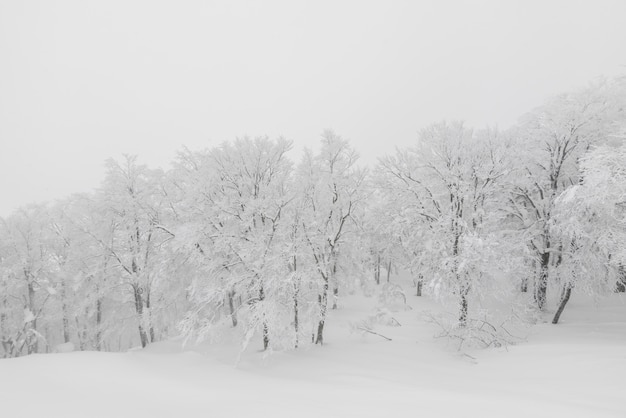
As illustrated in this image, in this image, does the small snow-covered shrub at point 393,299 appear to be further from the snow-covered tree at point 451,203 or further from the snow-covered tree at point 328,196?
the snow-covered tree at point 328,196

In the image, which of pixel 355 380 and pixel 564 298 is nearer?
pixel 355 380

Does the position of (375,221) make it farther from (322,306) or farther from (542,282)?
(542,282)

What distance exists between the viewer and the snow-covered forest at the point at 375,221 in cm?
1440

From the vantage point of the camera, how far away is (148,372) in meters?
11.1

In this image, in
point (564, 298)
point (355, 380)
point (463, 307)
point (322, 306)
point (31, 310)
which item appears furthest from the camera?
point (31, 310)

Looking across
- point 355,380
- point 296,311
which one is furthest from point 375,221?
point 355,380

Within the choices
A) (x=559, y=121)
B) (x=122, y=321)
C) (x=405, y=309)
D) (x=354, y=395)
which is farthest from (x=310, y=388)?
(x=122, y=321)

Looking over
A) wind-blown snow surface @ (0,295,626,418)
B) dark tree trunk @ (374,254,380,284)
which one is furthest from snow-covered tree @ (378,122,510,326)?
dark tree trunk @ (374,254,380,284)

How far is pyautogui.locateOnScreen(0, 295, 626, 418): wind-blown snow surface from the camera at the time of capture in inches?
275

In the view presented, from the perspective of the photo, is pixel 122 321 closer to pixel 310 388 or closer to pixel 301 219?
pixel 301 219

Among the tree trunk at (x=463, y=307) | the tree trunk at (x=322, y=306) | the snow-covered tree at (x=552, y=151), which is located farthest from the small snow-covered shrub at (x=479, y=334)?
the tree trunk at (x=322, y=306)

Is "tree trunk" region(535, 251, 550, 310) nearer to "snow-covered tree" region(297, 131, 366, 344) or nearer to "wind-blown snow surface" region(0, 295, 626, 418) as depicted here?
"wind-blown snow surface" region(0, 295, 626, 418)

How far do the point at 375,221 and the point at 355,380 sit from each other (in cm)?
1192

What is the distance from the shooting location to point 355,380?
35.6ft
